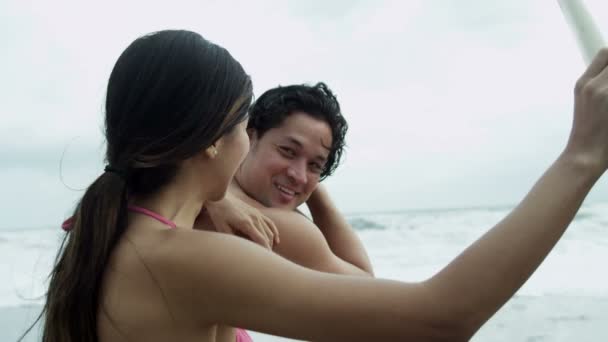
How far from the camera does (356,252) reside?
2.37 m

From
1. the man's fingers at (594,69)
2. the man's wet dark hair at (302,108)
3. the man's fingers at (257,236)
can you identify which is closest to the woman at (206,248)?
the man's fingers at (594,69)

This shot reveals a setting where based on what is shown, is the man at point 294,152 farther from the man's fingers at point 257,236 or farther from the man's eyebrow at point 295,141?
the man's fingers at point 257,236

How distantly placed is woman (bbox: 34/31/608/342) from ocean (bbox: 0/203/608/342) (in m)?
0.46

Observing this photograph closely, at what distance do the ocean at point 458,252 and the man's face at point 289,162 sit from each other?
0.74 m

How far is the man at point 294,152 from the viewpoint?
2262mm

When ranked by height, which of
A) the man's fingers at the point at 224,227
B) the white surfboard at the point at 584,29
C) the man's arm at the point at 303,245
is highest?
the white surfboard at the point at 584,29

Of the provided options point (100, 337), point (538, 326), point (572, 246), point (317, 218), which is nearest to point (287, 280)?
point (100, 337)

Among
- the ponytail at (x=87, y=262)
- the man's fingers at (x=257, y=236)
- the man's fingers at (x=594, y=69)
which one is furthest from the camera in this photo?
the man's fingers at (x=257, y=236)

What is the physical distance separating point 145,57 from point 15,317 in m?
7.29

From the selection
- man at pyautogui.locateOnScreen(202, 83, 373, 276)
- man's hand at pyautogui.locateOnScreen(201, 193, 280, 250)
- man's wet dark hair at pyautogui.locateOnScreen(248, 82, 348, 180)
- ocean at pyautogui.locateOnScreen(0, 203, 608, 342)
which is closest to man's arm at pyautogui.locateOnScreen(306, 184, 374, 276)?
man at pyautogui.locateOnScreen(202, 83, 373, 276)

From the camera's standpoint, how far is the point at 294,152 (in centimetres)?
227

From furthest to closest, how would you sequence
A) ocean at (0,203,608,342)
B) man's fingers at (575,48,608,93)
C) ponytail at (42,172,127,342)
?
1. ocean at (0,203,608,342)
2. ponytail at (42,172,127,342)
3. man's fingers at (575,48,608,93)

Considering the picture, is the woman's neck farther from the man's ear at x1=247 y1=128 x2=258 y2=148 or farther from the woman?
the man's ear at x1=247 y1=128 x2=258 y2=148

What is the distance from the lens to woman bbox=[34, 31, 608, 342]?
103 cm
